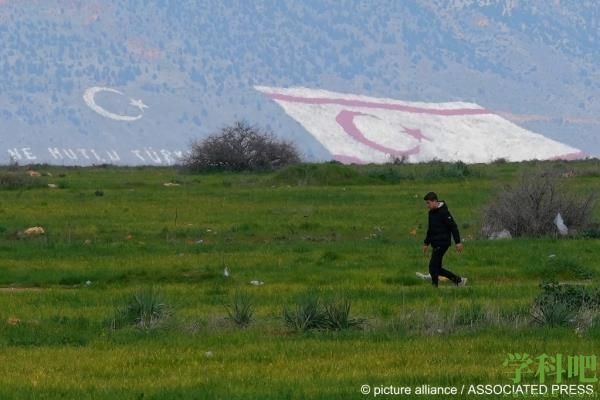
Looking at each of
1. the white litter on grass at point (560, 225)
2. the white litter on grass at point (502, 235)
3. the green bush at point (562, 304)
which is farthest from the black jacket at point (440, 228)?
the white litter on grass at point (560, 225)

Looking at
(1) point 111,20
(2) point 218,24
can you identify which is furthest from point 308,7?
(1) point 111,20

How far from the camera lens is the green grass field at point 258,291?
11.4 m

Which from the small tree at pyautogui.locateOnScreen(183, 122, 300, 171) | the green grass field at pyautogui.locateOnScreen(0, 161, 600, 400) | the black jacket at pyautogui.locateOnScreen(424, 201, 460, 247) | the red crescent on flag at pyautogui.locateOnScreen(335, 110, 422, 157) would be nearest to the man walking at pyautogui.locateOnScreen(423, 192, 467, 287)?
the black jacket at pyautogui.locateOnScreen(424, 201, 460, 247)

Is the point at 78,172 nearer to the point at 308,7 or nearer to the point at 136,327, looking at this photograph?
the point at 308,7

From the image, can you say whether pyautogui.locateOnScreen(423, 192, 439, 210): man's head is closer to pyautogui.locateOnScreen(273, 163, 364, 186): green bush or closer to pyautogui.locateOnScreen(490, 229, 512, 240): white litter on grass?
pyautogui.locateOnScreen(490, 229, 512, 240): white litter on grass

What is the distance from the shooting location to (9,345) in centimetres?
1348

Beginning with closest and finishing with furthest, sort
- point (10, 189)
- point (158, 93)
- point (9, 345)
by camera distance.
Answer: point (9, 345) < point (10, 189) < point (158, 93)

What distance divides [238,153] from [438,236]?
4029 cm

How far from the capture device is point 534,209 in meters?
27.2

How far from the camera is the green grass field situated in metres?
11.4

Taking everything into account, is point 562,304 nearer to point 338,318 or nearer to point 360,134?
point 338,318

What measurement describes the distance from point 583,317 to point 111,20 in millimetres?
70927

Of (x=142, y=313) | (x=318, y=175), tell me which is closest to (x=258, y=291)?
(x=142, y=313)

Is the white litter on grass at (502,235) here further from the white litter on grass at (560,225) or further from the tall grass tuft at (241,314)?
the tall grass tuft at (241,314)
